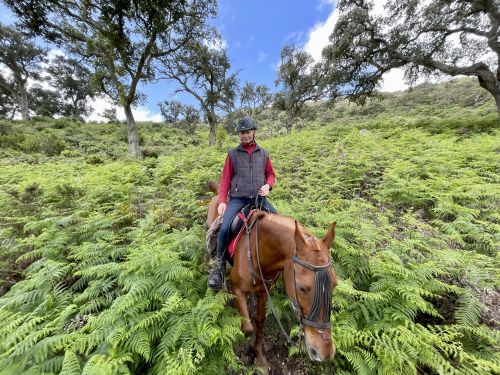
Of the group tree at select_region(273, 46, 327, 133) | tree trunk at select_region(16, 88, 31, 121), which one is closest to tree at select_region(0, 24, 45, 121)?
tree trunk at select_region(16, 88, 31, 121)

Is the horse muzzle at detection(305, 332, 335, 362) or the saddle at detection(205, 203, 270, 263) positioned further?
the saddle at detection(205, 203, 270, 263)

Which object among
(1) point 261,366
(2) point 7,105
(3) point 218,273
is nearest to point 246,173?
(3) point 218,273

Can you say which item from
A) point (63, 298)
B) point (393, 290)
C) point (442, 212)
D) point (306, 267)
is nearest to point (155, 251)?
point (63, 298)

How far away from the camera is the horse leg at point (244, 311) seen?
3.19 metres

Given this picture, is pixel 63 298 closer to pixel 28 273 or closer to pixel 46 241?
pixel 28 273

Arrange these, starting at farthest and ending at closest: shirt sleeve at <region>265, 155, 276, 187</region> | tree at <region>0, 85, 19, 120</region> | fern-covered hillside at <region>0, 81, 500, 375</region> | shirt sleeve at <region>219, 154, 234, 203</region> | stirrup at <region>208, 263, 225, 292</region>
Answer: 1. tree at <region>0, 85, 19, 120</region>
2. shirt sleeve at <region>265, 155, 276, 187</region>
3. shirt sleeve at <region>219, 154, 234, 203</region>
4. stirrup at <region>208, 263, 225, 292</region>
5. fern-covered hillside at <region>0, 81, 500, 375</region>

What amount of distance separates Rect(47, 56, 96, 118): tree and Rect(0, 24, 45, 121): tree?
3789 mm

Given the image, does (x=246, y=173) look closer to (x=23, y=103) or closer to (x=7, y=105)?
(x=23, y=103)

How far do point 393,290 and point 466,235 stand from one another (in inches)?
102

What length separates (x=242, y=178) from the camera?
4047 mm

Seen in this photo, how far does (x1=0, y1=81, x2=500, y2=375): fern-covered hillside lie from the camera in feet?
9.20

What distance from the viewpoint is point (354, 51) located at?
1786cm

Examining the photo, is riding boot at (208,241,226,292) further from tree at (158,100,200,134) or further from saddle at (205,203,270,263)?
tree at (158,100,200,134)

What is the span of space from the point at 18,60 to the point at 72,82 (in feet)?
32.3
